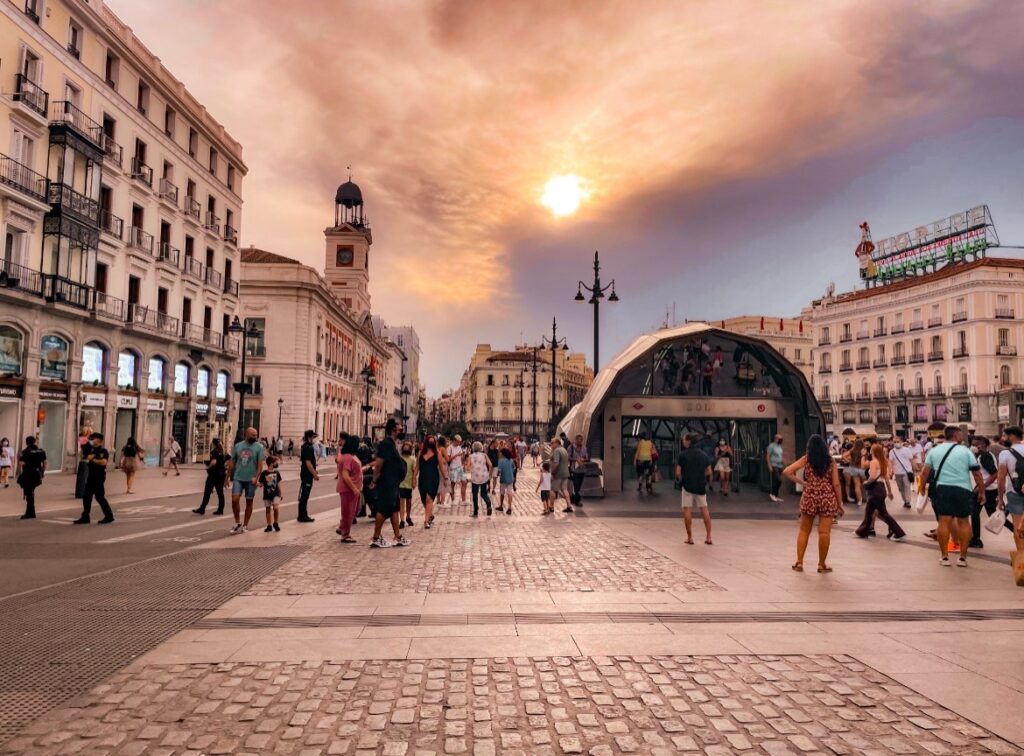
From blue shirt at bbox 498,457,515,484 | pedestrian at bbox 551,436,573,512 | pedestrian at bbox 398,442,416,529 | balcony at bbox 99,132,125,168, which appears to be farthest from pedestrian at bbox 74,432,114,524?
balcony at bbox 99,132,125,168

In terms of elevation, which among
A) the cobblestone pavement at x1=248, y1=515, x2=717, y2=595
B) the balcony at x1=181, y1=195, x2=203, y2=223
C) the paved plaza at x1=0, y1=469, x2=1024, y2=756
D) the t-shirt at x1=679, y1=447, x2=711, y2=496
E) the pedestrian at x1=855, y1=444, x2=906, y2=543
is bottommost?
the cobblestone pavement at x1=248, y1=515, x2=717, y2=595

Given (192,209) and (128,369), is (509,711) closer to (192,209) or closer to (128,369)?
(128,369)

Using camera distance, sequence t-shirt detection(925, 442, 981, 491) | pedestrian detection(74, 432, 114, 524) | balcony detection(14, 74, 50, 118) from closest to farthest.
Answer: t-shirt detection(925, 442, 981, 491) → pedestrian detection(74, 432, 114, 524) → balcony detection(14, 74, 50, 118)

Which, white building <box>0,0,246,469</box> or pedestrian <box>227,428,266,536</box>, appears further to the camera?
white building <box>0,0,246,469</box>

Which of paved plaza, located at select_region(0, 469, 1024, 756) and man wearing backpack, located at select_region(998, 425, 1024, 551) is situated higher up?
man wearing backpack, located at select_region(998, 425, 1024, 551)

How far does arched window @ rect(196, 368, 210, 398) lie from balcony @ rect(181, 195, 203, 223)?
342 inches

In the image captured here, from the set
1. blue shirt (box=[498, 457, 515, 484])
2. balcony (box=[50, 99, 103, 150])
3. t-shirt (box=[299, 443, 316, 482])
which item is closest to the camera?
t-shirt (box=[299, 443, 316, 482])

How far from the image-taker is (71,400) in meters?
27.6

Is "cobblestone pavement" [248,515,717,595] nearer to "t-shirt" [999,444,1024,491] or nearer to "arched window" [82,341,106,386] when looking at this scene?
"t-shirt" [999,444,1024,491]

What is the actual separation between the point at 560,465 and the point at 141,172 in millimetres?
28638

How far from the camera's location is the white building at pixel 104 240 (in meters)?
25.0

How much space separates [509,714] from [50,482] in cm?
2406

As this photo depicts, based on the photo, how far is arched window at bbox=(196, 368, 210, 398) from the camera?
38781 mm

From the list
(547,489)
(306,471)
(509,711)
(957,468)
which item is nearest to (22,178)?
(306,471)
